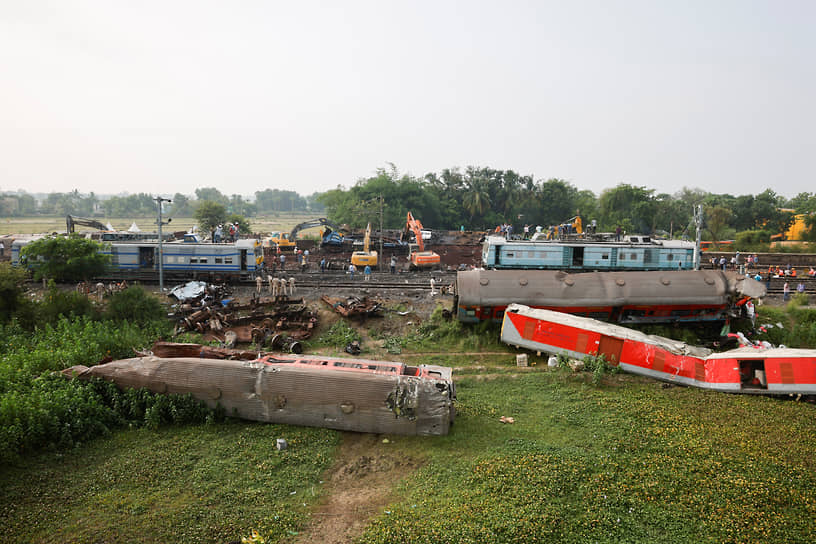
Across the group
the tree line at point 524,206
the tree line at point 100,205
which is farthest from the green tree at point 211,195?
the tree line at point 524,206

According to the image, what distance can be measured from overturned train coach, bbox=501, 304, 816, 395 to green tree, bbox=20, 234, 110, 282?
73.7 feet

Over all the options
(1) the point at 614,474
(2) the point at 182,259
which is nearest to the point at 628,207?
(2) the point at 182,259

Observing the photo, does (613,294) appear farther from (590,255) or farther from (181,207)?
(181,207)

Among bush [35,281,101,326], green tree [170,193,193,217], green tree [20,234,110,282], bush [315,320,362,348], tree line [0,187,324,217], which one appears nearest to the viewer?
bush [35,281,101,326]

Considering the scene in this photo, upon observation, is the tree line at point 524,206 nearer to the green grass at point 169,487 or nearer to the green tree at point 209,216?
the green tree at point 209,216

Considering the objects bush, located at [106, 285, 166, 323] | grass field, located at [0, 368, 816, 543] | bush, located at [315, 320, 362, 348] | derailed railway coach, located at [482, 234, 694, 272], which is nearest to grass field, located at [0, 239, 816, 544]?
grass field, located at [0, 368, 816, 543]

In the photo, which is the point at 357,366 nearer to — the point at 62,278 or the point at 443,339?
the point at 443,339

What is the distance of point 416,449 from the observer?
33.1 ft

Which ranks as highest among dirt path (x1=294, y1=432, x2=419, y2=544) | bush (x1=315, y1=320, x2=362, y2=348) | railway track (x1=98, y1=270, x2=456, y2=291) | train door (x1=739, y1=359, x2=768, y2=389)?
railway track (x1=98, y1=270, x2=456, y2=291)

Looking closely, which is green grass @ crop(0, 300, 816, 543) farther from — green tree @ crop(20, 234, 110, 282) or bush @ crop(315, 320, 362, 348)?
green tree @ crop(20, 234, 110, 282)

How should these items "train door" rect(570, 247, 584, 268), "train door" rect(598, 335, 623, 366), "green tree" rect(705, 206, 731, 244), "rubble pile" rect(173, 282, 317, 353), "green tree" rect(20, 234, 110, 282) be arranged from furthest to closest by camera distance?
"green tree" rect(705, 206, 731, 244), "train door" rect(570, 247, 584, 268), "green tree" rect(20, 234, 110, 282), "rubble pile" rect(173, 282, 317, 353), "train door" rect(598, 335, 623, 366)

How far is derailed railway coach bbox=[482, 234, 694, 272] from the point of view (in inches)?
1053

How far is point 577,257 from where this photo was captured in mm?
27438

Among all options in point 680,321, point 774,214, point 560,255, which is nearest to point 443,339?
point 680,321
